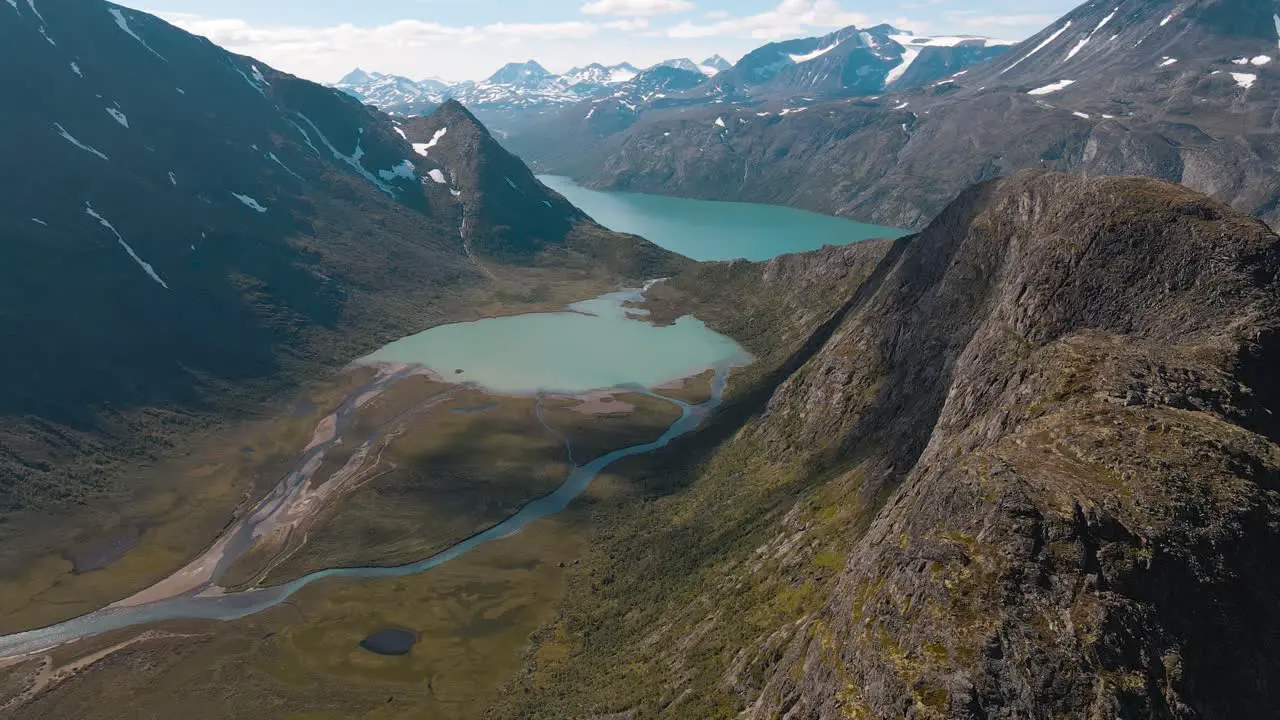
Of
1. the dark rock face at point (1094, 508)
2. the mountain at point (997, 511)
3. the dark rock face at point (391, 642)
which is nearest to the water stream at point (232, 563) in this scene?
the dark rock face at point (391, 642)

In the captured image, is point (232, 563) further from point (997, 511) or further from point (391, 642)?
point (997, 511)

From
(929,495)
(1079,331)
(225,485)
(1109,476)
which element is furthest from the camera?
(225,485)

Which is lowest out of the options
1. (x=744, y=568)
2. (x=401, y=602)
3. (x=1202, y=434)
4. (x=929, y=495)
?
(x=401, y=602)

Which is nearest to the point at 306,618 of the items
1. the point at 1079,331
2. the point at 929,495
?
the point at 929,495

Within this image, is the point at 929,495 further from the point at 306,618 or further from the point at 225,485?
the point at 225,485

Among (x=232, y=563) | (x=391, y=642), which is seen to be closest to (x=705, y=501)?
(x=391, y=642)

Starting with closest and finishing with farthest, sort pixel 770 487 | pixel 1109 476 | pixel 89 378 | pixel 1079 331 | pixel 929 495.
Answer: pixel 1109 476, pixel 929 495, pixel 1079 331, pixel 770 487, pixel 89 378

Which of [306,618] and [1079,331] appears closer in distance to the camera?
[1079,331]
